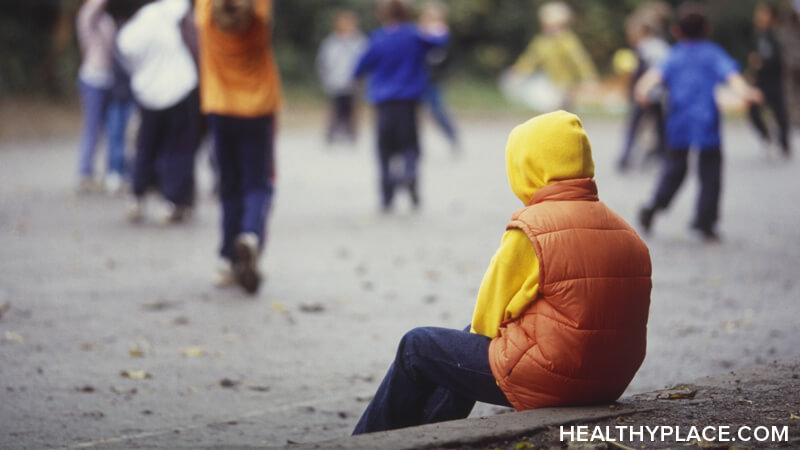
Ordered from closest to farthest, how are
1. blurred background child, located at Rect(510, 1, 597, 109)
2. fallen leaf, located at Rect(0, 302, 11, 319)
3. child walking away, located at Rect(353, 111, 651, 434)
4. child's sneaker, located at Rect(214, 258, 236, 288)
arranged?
child walking away, located at Rect(353, 111, 651, 434), fallen leaf, located at Rect(0, 302, 11, 319), child's sneaker, located at Rect(214, 258, 236, 288), blurred background child, located at Rect(510, 1, 597, 109)

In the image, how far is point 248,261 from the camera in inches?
293

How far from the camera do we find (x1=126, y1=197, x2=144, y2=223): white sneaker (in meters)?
10.9

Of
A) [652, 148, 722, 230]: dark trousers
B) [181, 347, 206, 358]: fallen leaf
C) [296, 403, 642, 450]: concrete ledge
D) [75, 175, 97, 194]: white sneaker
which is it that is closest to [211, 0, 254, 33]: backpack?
[181, 347, 206, 358]: fallen leaf

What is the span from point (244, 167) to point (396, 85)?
4.43 metres

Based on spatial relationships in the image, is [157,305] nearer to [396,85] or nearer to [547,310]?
[547,310]

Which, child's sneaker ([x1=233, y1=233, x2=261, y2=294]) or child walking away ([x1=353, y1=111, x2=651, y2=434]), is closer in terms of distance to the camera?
child walking away ([x1=353, y1=111, x2=651, y2=434])

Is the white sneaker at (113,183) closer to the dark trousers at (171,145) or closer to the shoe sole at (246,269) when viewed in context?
the dark trousers at (171,145)

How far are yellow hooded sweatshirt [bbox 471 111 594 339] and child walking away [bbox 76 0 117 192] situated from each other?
9243 millimetres

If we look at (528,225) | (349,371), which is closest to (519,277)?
(528,225)

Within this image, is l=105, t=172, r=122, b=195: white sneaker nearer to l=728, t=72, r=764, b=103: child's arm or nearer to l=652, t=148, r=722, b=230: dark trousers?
l=652, t=148, r=722, b=230: dark trousers

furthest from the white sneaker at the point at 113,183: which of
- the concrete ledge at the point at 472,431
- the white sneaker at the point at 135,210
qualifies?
the concrete ledge at the point at 472,431

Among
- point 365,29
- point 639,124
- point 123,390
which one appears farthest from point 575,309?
point 365,29

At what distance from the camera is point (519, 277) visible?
12.9ft

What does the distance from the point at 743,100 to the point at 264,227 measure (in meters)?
4.73
